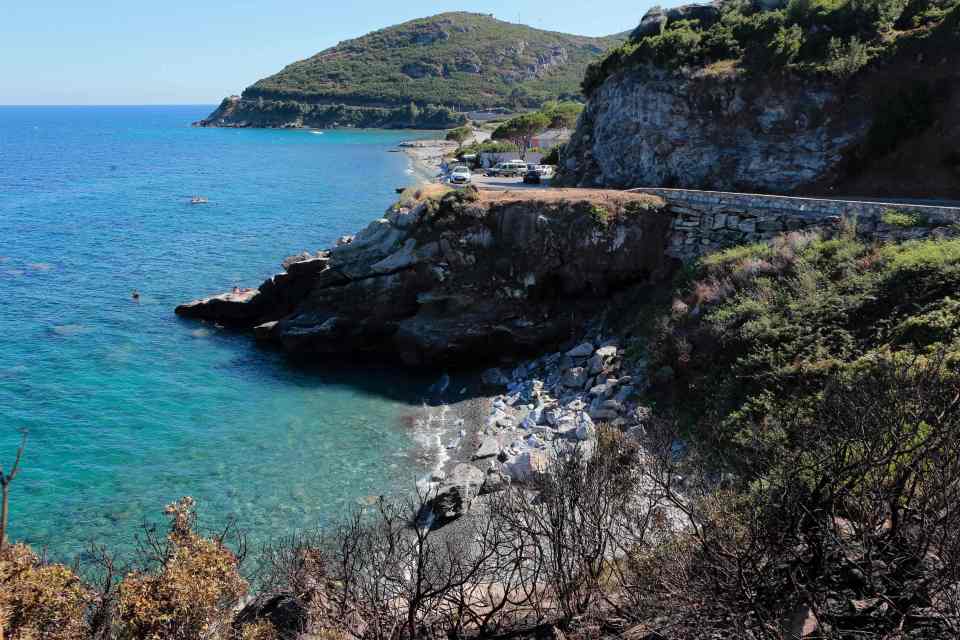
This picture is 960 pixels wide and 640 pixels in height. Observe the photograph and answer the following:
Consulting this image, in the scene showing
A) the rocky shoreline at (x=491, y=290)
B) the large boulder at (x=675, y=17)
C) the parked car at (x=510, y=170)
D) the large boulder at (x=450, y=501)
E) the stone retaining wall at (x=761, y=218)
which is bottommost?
the large boulder at (x=450, y=501)

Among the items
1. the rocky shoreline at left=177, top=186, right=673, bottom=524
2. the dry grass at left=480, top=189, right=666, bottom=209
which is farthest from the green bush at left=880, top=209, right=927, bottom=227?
the dry grass at left=480, top=189, right=666, bottom=209

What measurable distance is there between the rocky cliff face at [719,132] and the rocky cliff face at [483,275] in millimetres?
6514

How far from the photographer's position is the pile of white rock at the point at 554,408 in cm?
2209

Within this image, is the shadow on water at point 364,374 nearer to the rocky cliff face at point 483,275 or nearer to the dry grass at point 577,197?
the rocky cliff face at point 483,275

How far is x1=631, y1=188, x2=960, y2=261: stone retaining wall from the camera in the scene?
23.6 m

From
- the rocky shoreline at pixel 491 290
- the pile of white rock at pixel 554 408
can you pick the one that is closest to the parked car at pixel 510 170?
the rocky shoreline at pixel 491 290

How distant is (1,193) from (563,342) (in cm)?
8118

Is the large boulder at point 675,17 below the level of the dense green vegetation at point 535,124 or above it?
above

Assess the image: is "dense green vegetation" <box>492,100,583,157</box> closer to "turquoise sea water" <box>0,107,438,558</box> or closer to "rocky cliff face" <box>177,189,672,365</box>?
"turquoise sea water" <box>0,107,438,558</box>

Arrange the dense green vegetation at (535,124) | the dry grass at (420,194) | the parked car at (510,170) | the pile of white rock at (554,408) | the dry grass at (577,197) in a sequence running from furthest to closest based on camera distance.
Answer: the dense green vegetation at (535,124), the parked car at (510,170), the dry grass at (420,194), the dry grass at (577,197), the pile of white rock at (554,408)

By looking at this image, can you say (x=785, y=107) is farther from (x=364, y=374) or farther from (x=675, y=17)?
(x=364, y=374)

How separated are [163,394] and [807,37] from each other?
3722 cm

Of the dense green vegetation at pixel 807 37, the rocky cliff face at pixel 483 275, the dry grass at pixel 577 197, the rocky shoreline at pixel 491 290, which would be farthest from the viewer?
the dense green vegetation at pixel 807 37

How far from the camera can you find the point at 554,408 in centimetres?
2602
